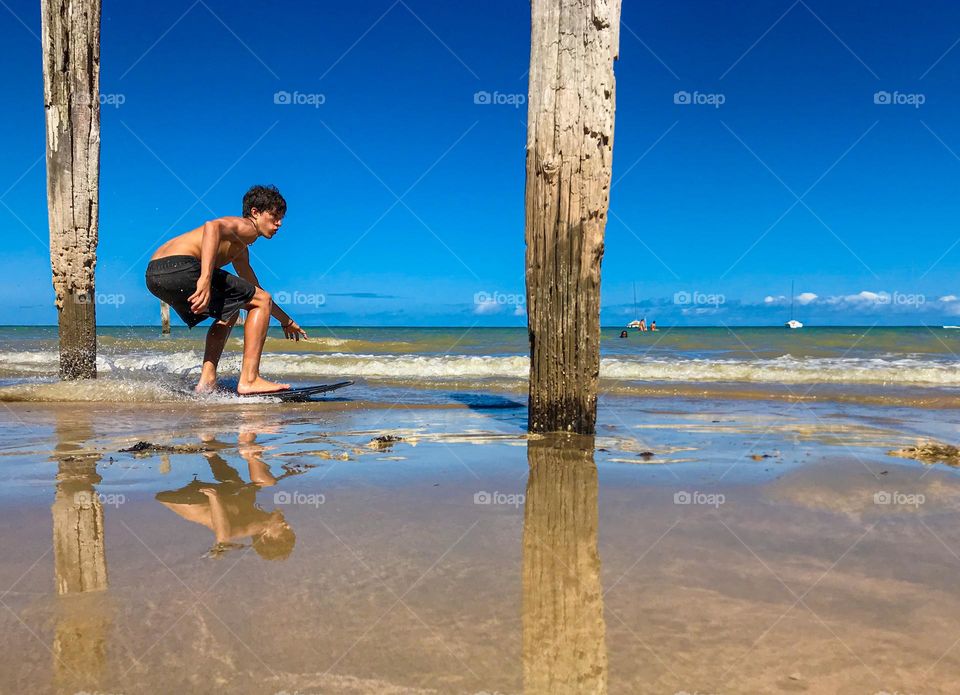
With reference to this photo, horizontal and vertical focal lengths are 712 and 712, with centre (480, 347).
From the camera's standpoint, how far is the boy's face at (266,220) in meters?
6.14

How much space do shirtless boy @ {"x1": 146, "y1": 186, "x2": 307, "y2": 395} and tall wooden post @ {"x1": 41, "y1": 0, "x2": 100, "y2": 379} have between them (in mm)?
1152

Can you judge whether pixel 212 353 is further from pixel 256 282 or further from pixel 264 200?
pixel 264 200

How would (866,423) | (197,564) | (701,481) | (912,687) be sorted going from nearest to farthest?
(912,687), (197,564), (701,481), (866,423)

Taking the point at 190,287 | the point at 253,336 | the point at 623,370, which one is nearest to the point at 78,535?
the point at 190,287

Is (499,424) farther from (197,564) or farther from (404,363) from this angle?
(404,363)

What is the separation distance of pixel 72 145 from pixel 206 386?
251 cm

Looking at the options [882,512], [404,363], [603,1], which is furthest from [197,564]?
→ [404,363]

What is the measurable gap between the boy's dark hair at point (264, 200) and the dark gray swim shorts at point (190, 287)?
626 millimetres

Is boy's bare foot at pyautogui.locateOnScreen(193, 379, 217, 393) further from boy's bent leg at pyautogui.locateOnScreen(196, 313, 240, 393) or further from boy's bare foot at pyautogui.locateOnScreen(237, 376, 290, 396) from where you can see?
boy's bare foot at pyautogui.locateOnScreen(237, 376, 290, 396)

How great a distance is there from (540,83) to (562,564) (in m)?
3.00

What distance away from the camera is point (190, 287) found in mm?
5918

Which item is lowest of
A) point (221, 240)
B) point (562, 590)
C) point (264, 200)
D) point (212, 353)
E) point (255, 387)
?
point (562, 590)

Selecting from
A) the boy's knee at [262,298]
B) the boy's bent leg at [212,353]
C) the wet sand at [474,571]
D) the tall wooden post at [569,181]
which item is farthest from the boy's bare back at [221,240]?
the tall wooden post at [569,181]

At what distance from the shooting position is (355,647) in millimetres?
1540
